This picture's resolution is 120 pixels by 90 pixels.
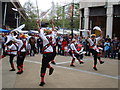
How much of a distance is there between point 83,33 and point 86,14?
2.43m

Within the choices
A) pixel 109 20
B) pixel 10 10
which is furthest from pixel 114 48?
pixel 10 10

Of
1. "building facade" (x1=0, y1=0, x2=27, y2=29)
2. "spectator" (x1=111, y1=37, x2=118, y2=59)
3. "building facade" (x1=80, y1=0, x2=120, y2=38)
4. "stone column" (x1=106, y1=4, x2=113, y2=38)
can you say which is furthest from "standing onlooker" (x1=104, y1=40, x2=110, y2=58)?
"building facade" (x1=0, y1=0, x2=27, y2=29)

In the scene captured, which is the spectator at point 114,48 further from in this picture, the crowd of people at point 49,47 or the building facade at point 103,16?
the building facade at point 103,16

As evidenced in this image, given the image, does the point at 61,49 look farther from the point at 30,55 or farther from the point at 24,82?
the point at 24,82

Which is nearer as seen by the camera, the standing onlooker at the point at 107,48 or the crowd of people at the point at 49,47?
the crowd of people at the point at 49,47

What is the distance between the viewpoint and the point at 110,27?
22.0 meters

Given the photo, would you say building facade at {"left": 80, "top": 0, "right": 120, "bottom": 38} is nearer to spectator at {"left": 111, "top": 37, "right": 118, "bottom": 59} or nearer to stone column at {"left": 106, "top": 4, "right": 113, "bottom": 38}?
stone column at {"left": 106, "top": 4, "right": 113, "bottom": 38}

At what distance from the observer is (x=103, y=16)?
23031mm

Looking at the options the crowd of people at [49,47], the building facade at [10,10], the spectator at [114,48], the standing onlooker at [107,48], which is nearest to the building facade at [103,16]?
the crowd of people at [49,47]

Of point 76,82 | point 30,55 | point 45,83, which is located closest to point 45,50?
point 45,83

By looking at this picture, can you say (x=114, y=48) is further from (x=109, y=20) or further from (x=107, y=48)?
(x=109, y=20)

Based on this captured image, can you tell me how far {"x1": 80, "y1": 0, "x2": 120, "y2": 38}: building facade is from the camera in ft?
70.3

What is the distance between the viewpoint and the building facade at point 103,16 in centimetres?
2142

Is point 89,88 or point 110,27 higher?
point 110,27
